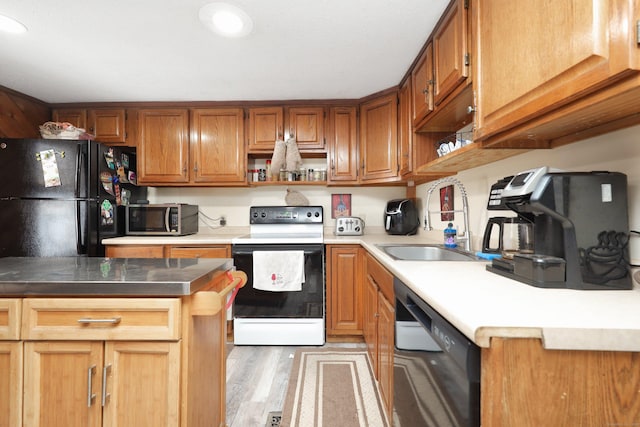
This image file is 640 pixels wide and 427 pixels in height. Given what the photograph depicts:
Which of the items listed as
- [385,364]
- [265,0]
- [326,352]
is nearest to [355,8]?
[265,0]

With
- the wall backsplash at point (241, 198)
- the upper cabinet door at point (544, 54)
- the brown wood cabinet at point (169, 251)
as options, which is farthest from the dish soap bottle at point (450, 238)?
the brown wood cabinet at point (169, 251)

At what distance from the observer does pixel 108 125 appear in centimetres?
278

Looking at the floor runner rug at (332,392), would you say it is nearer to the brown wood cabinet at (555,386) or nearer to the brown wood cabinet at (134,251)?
the brown wood cabinet at (555,386)

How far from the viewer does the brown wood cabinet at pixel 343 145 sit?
274cm

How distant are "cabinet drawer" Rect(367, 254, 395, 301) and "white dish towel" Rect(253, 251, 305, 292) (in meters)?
0.66

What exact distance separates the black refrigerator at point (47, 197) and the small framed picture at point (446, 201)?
2.81 metres

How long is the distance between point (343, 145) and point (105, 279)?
2168mm

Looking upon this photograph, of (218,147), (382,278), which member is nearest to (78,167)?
(218,147)

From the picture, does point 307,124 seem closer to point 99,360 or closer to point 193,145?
point 193,145

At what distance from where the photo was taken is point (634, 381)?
0.57m

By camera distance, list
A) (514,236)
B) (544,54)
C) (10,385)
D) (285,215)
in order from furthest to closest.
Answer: (285,215) → (514,236) → (10,385) → (544,54)

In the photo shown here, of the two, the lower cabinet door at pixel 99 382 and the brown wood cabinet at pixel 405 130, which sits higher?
the brown wood cabinet at pixel 405 130

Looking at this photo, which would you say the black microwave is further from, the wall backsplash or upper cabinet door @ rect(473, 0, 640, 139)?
upper cabinet door @ rect(473, 0, 640, 139)

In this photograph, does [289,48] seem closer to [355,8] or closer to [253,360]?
[355,8]
